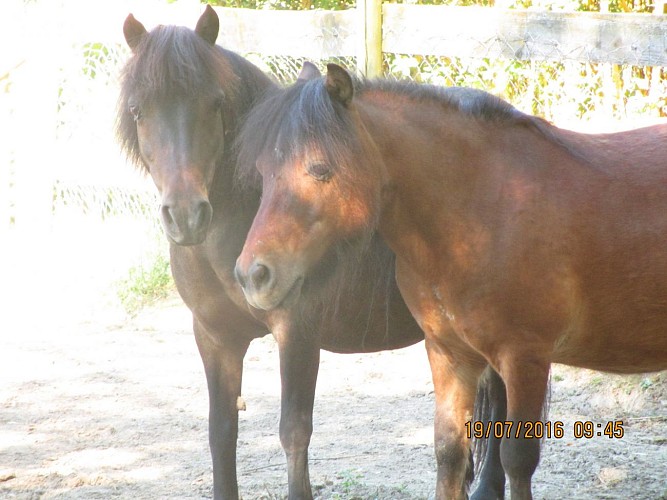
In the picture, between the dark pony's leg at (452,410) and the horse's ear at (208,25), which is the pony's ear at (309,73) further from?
the dark pony's leg at (452,410)

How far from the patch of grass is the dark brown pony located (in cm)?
434

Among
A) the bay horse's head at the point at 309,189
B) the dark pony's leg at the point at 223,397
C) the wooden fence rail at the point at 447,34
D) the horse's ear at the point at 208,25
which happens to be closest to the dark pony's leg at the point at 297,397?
the dark pony's leg at the point at 223,397

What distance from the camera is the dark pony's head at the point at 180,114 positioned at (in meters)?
3.17

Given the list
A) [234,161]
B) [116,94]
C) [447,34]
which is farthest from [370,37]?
[234,161]

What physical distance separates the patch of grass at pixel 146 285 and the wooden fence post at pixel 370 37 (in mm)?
2404

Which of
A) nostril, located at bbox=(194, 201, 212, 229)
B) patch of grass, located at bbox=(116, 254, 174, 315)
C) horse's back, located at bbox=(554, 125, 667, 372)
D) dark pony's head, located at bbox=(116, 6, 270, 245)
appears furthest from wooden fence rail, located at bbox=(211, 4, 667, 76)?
nostril, located at bbox=(194, 201, 212, 229)

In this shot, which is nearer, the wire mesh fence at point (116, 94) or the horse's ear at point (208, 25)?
the horse's ear at point (208, 25)

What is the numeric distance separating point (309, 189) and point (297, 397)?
109cm

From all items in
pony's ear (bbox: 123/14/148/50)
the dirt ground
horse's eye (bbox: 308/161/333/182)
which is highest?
pony's ear (bbox: 123/14/148/50)

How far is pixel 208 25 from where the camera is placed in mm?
3568

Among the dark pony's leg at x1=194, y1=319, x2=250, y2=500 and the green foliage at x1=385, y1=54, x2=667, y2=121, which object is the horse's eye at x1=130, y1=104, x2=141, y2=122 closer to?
the dark pony's leg at x1=194, y1=319, x2=250, y2=500

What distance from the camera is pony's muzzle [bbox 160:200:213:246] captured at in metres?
3.14

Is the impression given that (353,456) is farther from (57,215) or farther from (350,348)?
(57,215)
